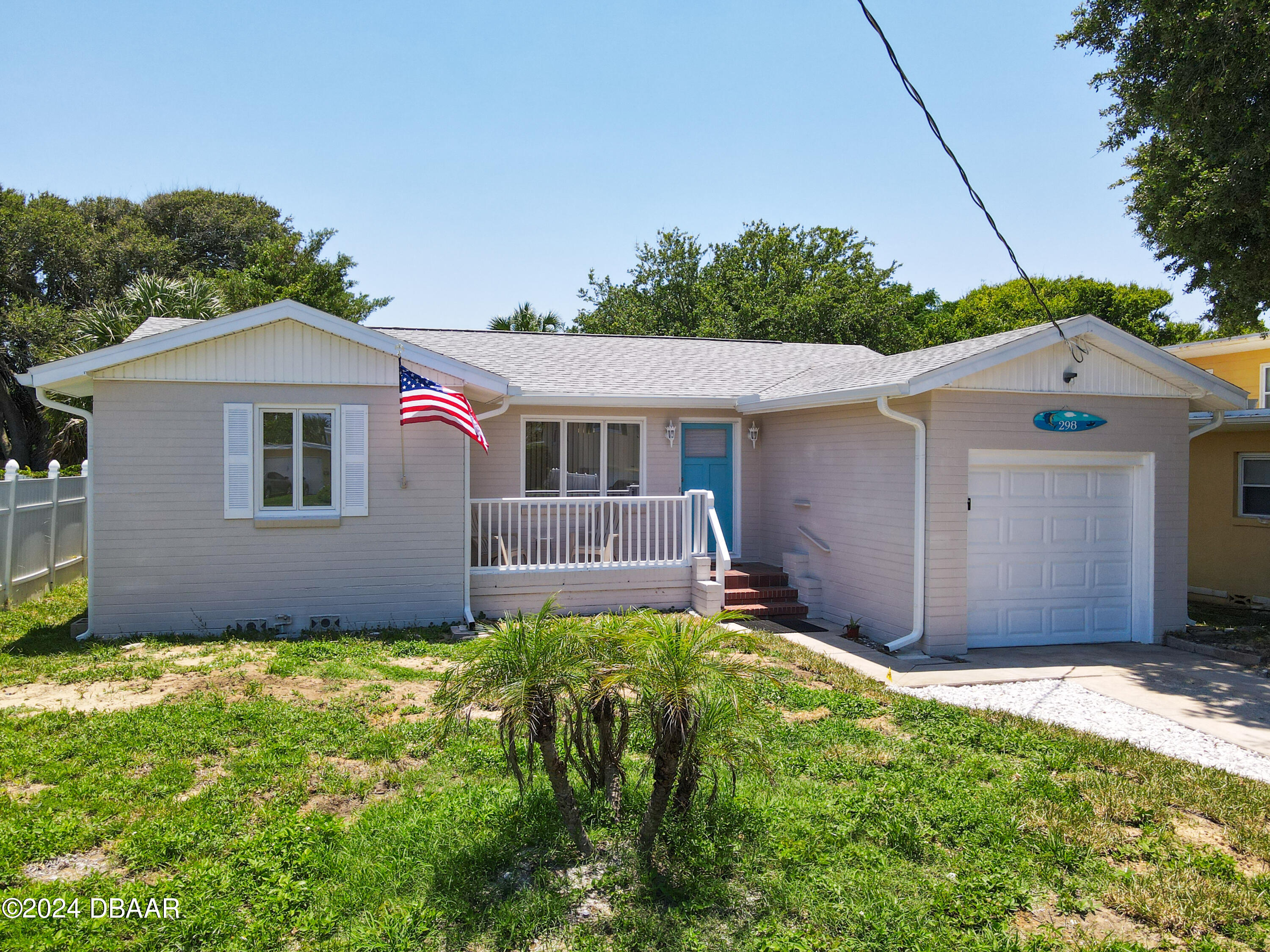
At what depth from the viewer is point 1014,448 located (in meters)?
9.18

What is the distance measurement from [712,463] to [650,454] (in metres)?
1.08

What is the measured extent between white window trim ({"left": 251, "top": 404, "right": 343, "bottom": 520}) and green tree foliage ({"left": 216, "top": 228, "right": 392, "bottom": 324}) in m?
13.9

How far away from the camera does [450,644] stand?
8805mm

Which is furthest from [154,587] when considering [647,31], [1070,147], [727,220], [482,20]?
[727,220]

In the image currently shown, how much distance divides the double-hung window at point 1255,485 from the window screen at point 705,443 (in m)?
8.69

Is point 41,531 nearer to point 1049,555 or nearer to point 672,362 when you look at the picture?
point 672,362

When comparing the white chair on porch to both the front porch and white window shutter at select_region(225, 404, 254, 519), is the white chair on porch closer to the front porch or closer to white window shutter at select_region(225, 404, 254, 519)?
the front porch

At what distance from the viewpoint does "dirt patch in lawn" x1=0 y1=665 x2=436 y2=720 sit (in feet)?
21.2

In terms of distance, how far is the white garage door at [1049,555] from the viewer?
9.34 meters

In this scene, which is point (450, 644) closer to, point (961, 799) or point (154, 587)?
point (154, 587)

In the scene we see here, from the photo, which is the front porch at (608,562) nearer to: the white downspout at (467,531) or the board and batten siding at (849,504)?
the white downspout at (467,531)

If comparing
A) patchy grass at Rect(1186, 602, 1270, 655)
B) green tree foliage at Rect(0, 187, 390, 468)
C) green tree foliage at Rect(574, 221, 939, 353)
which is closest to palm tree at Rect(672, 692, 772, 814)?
patchy grass at Rect(1186, 602, 1270, 655)

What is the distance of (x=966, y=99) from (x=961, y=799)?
579 centimetres

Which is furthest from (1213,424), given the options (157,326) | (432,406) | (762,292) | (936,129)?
(762,292)
